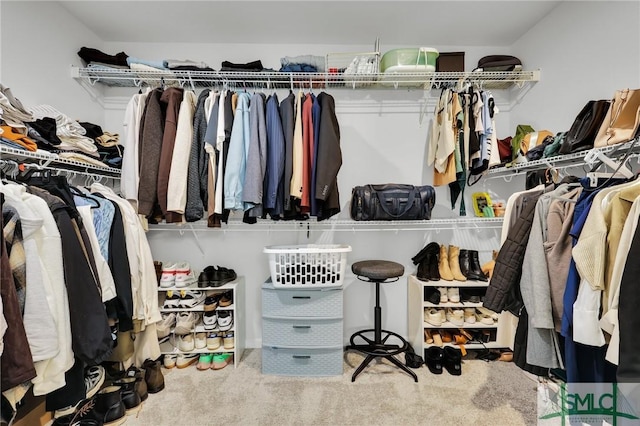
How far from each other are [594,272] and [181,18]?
2699 mm

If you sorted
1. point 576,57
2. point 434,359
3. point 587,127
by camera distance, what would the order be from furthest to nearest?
point 434,359 → point 576,57 → point 587,127

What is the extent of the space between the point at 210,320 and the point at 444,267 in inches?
69.9

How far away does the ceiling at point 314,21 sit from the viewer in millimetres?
1875

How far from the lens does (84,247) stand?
4.09 ft

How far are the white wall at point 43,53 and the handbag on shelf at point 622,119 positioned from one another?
3.07 meters

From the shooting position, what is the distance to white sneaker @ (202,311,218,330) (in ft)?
6.56

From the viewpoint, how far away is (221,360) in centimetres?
200

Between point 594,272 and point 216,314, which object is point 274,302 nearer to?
point 216,314

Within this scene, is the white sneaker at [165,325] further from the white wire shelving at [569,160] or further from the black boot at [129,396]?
the white wire shelving at [569,160]

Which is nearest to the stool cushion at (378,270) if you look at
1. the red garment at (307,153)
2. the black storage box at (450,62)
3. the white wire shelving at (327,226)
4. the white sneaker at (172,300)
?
the white wire shelving at (327,226)

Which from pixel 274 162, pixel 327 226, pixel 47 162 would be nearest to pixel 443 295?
pixel 327 226

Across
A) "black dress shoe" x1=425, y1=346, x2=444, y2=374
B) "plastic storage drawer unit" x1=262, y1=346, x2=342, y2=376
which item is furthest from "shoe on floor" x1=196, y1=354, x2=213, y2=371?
"black dress shoe" x1=425, y1=346, x2=444, y2=374

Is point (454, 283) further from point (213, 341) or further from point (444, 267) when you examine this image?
point (213, 341)

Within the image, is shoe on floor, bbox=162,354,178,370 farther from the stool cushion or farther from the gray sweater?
the stool cushion
